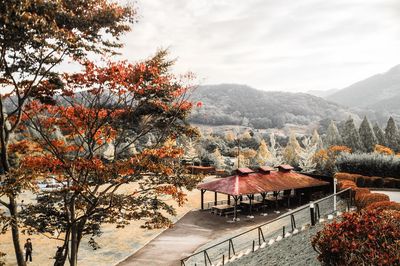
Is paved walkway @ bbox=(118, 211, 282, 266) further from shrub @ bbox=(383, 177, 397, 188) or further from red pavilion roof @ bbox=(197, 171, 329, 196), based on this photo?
shrub @ bbox=(383, 177, 397, 188)

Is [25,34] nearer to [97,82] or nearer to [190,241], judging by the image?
[97,82]

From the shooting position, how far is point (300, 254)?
12992 millimetres

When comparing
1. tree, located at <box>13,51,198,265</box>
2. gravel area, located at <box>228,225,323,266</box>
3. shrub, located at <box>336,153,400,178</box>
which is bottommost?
gravel area, located at <box>228,225,323,266</box>

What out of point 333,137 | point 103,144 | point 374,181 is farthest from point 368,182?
point 333,137

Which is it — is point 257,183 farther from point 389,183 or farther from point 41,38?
point 41,38

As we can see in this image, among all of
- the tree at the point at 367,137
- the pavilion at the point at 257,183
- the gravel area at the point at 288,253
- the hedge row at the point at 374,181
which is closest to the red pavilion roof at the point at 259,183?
the pavilion at the point at 257,183

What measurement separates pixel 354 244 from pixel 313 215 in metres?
6.47

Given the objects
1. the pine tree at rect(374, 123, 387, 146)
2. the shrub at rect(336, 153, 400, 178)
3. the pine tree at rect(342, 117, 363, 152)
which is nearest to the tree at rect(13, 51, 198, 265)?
the shrub at rect(336, 153, 400, 178)

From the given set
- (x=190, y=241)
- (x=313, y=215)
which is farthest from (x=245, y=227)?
(x=313, y=215)

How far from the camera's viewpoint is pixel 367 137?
7888 centimetres

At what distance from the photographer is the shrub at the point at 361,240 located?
8177 mm

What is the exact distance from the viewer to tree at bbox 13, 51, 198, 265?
12.9m

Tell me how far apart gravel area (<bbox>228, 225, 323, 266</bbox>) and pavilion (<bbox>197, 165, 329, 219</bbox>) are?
38.1 ft

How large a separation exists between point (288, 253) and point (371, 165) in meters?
21.5
